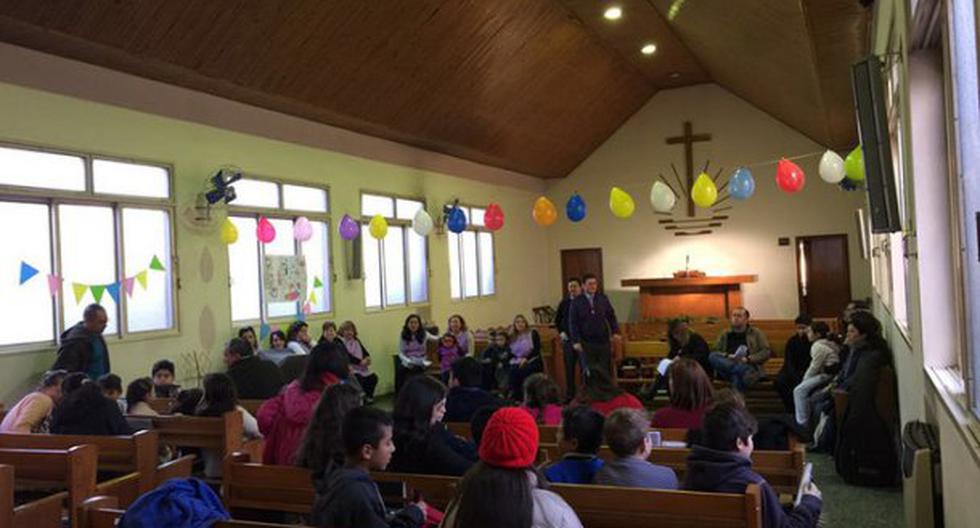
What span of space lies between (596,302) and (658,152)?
8040 millimetres

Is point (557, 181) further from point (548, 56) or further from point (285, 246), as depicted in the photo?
point (285, 246)

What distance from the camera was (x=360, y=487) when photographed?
7.70 feet

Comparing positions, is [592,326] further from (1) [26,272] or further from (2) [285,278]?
(1) [26,272]

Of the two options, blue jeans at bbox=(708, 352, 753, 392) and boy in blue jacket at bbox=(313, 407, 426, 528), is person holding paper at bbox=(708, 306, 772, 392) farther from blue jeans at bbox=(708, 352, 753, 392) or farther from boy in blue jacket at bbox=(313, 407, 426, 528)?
boy in blue jacket at bbox=(313, 407, 426, 528)

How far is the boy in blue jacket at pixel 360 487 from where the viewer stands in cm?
231

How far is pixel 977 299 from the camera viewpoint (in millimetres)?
2469

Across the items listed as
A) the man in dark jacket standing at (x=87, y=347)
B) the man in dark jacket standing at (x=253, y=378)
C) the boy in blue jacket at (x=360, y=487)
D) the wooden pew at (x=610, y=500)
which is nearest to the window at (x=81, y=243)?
the man in dark jacket standing at (x=87, y=347)

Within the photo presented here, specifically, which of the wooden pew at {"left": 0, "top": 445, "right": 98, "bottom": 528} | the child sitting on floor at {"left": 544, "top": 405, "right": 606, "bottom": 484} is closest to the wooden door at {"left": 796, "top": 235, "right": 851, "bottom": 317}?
the child sitting on floor at {"left": 544, "top": 405, "right": 606, "bottom": 484}

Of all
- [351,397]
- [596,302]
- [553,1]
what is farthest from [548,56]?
[351,397]

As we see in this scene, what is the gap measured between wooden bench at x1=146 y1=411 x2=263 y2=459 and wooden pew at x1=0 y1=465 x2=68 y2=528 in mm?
798

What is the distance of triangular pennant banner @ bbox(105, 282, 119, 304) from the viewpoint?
Answer: 7.13 m

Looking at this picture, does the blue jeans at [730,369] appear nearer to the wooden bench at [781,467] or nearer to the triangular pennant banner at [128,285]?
the wooden bench at [781,467]

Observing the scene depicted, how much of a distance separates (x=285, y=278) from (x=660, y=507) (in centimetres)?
740

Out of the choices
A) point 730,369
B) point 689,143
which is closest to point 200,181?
point 730,369
